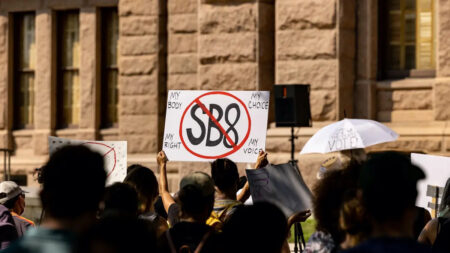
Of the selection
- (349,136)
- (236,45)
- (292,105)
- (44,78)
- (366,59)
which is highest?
(236,45)

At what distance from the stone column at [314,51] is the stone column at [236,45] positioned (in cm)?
45

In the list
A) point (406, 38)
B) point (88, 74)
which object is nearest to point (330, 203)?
point (406, 38)

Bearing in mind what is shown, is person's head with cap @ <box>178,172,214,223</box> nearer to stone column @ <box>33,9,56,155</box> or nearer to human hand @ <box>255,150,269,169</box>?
human hand @ <box>255,150,269,169</box>

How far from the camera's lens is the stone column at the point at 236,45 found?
1554 centimetres

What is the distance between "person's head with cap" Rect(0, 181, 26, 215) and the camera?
7605mm

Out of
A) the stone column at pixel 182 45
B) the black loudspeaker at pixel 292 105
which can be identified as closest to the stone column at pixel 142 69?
the stone column at pixel 182 45

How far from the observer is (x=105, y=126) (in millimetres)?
19453

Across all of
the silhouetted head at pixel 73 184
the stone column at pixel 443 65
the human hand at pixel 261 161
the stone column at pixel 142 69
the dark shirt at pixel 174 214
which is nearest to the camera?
the silhouetted head at pixel 73 184

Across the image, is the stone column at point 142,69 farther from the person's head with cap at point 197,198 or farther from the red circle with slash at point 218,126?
the person's head with cap at point 197,198

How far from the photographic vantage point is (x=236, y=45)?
15.6 m

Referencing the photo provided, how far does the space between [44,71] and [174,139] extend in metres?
11.3

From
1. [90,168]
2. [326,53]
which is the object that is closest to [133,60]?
[326,53]

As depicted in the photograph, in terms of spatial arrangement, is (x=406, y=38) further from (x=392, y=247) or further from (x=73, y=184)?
(x=73, y=184)

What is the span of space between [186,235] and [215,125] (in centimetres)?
364
